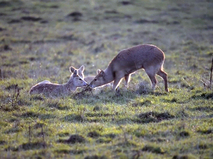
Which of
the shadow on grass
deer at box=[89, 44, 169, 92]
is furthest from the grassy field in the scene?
deer at box=[89, 44, 169, 92]

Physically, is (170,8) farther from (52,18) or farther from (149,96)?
(149,96)

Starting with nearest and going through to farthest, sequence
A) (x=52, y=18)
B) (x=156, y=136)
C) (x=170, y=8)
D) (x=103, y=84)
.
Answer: (x=156, y=136)
(x=103, y=84)
(x=52, y=18)
(x=170, y=8)

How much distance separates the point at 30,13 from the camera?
24.7 metres

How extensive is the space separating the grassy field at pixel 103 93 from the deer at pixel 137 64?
18.2 inches

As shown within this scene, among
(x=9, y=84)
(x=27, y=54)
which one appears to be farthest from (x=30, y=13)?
(x=9, y=84)

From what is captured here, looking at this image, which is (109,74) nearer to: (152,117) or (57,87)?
(57,87)

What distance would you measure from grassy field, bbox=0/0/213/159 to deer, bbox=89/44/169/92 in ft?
1.52

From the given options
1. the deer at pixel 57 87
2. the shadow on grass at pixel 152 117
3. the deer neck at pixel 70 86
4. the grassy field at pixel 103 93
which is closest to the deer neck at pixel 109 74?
the grassy field at pixel 103 93

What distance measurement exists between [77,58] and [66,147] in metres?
9.75

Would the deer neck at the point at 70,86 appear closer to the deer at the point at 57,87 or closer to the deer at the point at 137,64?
the deer at the point at 57,87

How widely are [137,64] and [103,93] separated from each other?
130cm

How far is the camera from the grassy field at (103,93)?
19.1ft

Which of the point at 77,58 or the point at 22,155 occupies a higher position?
the point at 22,155

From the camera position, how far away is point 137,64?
32.0 feet
